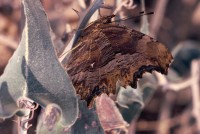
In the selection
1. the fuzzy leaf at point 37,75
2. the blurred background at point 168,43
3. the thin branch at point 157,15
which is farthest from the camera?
the thin branch at point 157,15

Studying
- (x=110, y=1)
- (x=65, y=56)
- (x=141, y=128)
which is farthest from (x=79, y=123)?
(x=141, y=128)

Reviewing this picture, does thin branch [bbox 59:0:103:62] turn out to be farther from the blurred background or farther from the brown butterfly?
the blurred background

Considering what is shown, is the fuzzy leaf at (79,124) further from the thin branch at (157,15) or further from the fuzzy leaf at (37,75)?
the thin branch at (157,15)

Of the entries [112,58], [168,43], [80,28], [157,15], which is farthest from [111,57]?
[168,43]

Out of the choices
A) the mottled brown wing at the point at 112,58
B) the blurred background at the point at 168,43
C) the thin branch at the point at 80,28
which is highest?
the thin branch at the point at 80,28

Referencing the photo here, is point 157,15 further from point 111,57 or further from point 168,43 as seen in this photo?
point 111,57

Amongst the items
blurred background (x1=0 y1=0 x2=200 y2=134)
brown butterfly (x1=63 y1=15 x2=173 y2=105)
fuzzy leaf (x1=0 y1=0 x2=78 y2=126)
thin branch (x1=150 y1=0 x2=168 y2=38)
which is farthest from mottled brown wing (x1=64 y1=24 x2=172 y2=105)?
thin branch (x1=150 y1=0 x2=168 y2=38)

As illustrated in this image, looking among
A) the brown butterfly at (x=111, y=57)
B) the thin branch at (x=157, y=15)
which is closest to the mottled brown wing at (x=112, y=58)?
the brown butterfly at (x=111, y=57)
